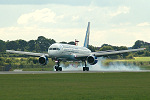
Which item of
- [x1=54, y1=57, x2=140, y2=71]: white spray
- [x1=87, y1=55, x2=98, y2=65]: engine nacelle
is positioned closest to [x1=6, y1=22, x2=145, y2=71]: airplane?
[x1=87, y1=55, x2=98, y2=65]: engine nacelle

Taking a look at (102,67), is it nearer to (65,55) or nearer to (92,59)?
(65,55)

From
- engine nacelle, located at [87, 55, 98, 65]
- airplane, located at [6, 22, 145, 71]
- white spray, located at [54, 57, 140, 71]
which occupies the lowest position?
white spray, located at [54, 57, 140, 71]

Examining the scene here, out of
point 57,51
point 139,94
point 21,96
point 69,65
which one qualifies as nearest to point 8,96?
point 21,96

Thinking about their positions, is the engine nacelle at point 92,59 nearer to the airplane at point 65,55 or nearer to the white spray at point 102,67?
the airplane at point 65,55

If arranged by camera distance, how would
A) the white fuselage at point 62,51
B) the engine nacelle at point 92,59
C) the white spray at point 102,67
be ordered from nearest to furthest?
1. the white fuselage at point 62,51
2. the engine nacelle at point 92,59
3. the white spray at point 102,67

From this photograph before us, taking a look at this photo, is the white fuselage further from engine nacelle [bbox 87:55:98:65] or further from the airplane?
engine nacelle [bbox 87:55:98:65]

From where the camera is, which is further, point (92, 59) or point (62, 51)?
point (62, 51)

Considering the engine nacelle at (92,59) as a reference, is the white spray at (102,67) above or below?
below

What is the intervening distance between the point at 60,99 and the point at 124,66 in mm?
73169

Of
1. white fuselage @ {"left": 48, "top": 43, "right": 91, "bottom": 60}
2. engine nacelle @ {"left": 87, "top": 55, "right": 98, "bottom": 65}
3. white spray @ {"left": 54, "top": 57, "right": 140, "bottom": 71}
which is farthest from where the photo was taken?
white spray @ {"left": 54, "top": 57, "right": 140, "bottom": 71}

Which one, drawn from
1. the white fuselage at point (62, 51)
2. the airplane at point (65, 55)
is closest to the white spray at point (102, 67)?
the airplane at point (65, 55)

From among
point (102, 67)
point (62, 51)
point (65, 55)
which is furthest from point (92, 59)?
point (102, 67)

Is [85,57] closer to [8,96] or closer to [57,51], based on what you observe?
[57,51]

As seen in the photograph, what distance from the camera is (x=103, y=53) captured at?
81625 millimetres
